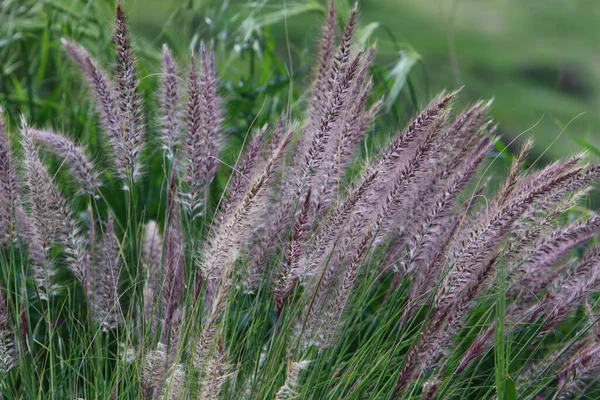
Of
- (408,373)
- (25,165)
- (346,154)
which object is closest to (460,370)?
(408,373)

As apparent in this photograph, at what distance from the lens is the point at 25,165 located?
1.71 meters

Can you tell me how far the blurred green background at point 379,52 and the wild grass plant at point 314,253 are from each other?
30.9 inches

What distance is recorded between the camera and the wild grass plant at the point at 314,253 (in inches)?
63.9

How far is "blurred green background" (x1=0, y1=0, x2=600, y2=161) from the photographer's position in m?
2.96

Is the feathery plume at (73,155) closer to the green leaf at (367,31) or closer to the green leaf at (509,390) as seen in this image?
the green leaf at (509,390)

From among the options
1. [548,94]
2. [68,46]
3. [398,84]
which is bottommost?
[548,94]

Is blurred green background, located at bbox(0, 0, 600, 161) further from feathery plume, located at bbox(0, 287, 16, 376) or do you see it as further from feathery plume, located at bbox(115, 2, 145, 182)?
feathery plume, located at bbox(0, 287, 16, 376)

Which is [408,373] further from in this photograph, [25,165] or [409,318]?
[25,165]

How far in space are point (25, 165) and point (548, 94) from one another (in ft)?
16.5

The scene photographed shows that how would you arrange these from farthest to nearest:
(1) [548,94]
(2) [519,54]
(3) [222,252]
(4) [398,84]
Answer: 1. (2) [519,54]
2. (1) [548,94]
3. (4) [398,84]
4. (3) [222,252]

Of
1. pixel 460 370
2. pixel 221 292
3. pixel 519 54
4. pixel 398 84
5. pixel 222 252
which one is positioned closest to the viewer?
pixel 221 292

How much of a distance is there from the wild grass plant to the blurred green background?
30.9 inches

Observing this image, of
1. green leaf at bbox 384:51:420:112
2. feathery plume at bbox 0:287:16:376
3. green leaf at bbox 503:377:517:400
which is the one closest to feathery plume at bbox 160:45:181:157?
feathery plume at bbox 0:287:16:376

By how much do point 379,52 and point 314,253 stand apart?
2383 millimetres
